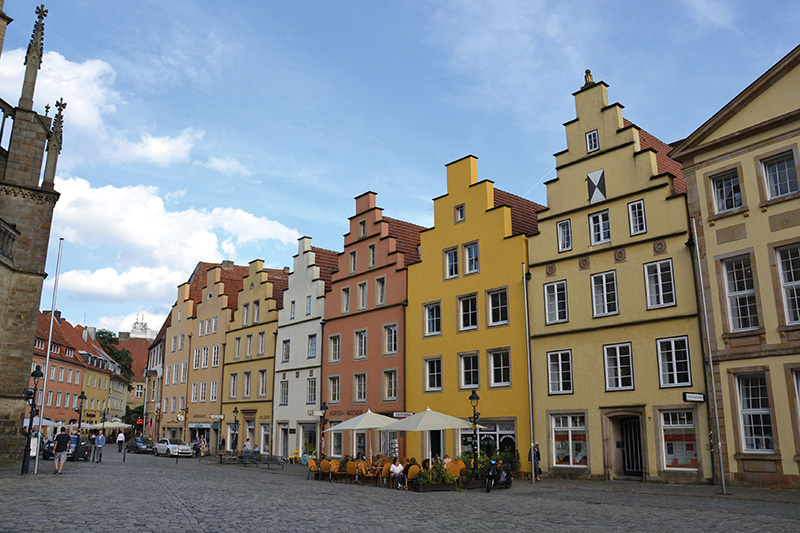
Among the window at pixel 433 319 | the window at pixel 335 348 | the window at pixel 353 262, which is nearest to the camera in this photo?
the window at pixel 433 319

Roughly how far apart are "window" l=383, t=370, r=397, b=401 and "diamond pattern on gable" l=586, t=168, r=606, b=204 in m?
14.3

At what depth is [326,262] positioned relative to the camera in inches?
1863

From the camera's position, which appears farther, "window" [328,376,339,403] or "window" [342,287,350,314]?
"window" [342,287,350,314]

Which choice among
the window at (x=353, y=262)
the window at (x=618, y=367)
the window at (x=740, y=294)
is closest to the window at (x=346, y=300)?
the window at (x=353, y=262)

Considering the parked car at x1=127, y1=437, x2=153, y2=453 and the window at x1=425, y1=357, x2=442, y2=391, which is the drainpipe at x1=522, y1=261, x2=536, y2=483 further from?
the parked car at x1=127, y1=437, x2=153, y2=453

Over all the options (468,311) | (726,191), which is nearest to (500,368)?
(468,311)

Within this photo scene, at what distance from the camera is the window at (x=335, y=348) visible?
1602 inches

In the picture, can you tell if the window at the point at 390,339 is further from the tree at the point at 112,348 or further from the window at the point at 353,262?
the tree at the point at 112,348

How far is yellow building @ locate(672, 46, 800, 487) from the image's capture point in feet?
68.5

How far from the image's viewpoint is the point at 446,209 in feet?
113

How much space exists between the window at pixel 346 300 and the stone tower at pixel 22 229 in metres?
16.2

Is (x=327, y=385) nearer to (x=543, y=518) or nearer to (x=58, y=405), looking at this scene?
(x=543, y=518)

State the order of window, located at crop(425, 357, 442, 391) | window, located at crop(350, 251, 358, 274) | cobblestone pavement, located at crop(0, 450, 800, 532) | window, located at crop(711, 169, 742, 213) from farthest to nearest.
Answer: window, located at crop(350, 251, 358, 274) < window, located at crop(425, 357, 442, 391) < window, located at crop(711, 169, 742, 213) < cobblestone pavement, located at crop(0, 450, 800, 532)

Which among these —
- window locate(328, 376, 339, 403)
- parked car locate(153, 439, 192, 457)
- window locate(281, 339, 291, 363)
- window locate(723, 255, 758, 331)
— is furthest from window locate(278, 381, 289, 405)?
window locate(723, 255, 758, 331)
